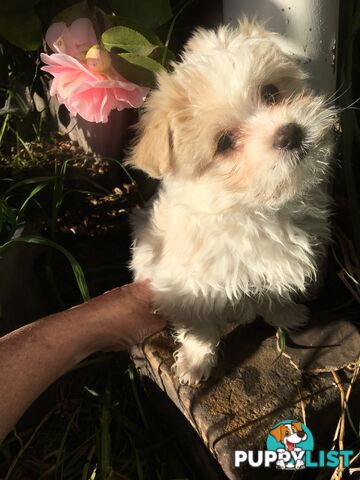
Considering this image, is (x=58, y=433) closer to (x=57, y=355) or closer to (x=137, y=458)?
(x=137, y=458)

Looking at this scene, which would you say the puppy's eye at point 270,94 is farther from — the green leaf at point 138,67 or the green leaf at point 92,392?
the green leaf at point 92,392

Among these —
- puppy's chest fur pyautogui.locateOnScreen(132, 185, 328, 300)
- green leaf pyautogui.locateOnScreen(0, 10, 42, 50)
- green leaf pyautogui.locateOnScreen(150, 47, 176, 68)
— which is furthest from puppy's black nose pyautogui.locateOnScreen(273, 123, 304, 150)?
green leaf pyautogui.locateOnScreen(0, 10, 42, 50)

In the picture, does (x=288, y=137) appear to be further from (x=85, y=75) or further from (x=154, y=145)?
(x=85, y=75)

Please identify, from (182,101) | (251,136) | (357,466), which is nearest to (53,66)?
(182,101)

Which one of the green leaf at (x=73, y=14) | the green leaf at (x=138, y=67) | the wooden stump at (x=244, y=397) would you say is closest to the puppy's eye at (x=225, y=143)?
the green leaf at (x=138, y=67)

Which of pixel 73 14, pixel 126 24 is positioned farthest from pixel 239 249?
pixel 73 14

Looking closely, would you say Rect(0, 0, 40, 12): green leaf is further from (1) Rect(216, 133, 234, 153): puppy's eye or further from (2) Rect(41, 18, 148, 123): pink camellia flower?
(1) Rect(216, 133, 234, 153): puppy's eye
